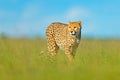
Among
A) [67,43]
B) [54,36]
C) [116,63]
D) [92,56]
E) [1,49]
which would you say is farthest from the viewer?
[54,36]

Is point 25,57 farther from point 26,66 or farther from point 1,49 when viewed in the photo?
point 1,49

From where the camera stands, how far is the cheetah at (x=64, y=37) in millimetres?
10570

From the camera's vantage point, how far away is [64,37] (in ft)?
36.9

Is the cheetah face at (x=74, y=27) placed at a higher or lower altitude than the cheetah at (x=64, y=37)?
higher

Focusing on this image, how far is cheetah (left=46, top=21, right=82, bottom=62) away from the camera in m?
10.6

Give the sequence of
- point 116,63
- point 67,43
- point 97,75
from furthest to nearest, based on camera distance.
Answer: point 67,43 → point 116,63 → point 97,75

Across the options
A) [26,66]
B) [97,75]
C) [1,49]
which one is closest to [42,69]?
[26,66]

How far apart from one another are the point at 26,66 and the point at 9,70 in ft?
0.89

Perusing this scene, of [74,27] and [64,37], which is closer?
[74,27]

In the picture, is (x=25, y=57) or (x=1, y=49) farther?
(x=1, y=49)

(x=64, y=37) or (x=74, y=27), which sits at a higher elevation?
(x=74, y=27)

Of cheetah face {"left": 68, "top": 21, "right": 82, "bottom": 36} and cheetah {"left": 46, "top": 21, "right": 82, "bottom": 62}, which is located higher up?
cheetah face {"left": 68, "top": 21, "right": 82, "bottom": 36}

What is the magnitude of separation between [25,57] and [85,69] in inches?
59.8

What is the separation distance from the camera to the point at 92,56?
916cm
